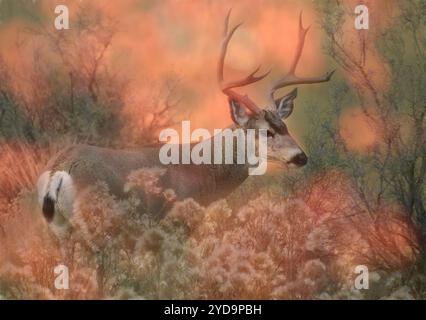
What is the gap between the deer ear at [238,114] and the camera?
25.2 feet

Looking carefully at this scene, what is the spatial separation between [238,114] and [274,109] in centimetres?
29

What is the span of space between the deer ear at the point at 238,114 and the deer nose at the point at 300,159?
49cm

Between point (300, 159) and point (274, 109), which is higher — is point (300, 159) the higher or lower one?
the lower one

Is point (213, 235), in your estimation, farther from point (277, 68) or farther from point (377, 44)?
point (377, 44)

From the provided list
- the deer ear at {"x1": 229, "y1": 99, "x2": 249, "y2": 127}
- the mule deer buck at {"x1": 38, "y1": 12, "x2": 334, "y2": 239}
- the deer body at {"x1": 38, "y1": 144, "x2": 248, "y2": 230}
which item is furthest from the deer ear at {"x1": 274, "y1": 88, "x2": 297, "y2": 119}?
the deer body at {"x1": 38, "y1": 144, "x2": 248, "y2": 230}

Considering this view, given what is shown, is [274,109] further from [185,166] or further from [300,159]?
[185,166]

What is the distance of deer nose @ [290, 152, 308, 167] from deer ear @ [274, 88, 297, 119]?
34 cm

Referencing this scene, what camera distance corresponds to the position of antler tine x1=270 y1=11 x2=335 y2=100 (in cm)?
770

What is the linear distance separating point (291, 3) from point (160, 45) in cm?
110

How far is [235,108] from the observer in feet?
25.3

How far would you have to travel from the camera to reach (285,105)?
7.73 metres

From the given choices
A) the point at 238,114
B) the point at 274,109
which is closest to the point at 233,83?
the point at 238,114

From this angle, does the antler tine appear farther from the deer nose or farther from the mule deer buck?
the deer nose

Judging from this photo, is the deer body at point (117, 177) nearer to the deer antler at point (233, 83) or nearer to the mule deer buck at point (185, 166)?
the mule deer buck at point (185, 166)
